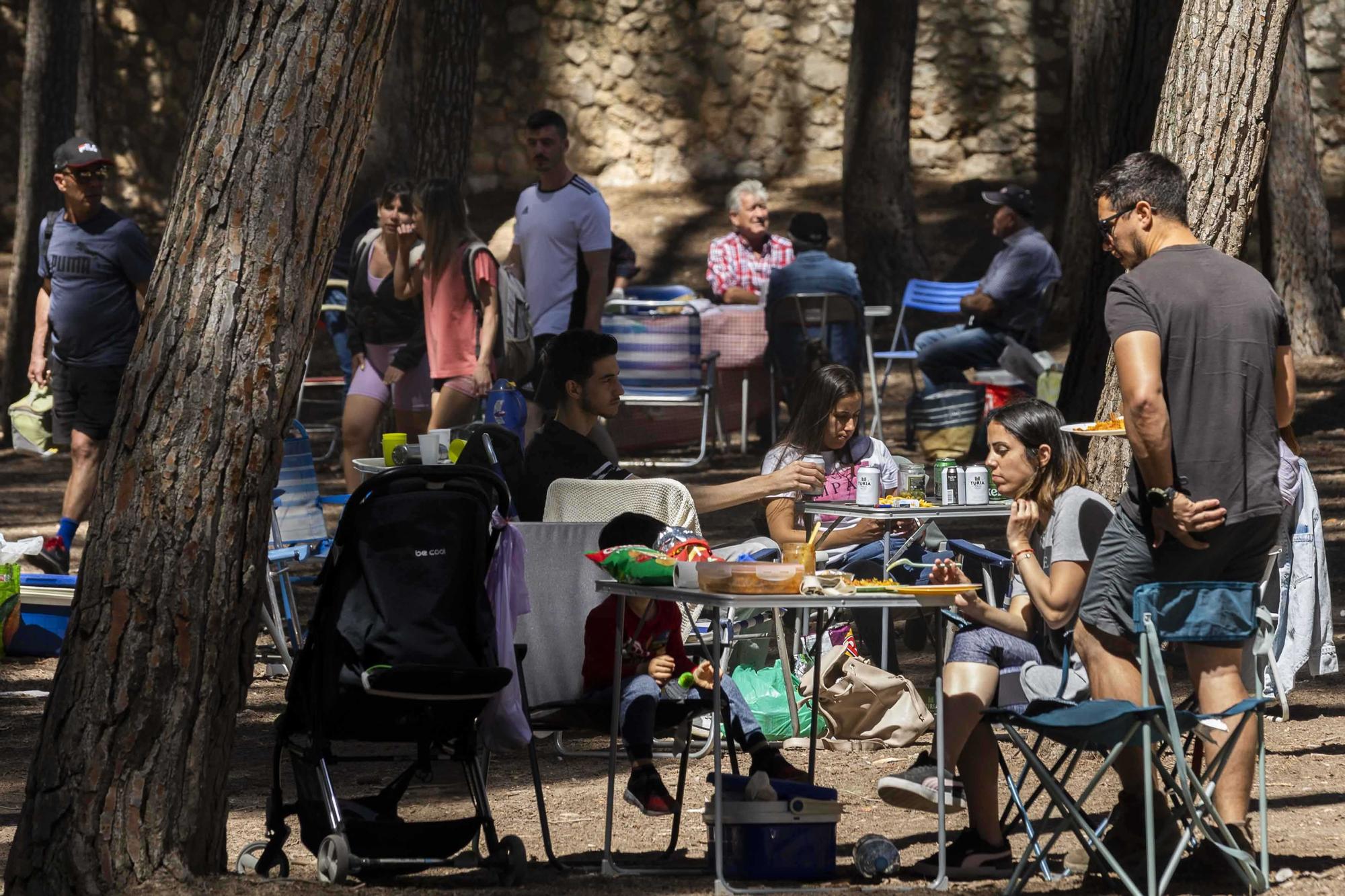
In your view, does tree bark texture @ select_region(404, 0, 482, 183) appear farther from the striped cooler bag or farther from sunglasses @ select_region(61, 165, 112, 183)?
the striped cooler bag

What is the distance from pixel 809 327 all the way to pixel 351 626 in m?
6.69

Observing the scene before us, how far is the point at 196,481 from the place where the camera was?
3.84m

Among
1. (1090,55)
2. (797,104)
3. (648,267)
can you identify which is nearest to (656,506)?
(1090,55)

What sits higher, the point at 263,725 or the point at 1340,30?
the point at 1340,30

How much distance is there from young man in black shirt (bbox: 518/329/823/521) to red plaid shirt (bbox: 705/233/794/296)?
19.5 feet

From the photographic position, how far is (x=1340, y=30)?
57.1ft

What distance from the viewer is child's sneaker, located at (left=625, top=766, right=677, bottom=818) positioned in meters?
4.46

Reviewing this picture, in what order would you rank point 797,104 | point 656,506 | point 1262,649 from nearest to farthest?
1. point 1262,649
2. point 656,506
3. point 797,104

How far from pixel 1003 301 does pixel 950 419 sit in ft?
2.41

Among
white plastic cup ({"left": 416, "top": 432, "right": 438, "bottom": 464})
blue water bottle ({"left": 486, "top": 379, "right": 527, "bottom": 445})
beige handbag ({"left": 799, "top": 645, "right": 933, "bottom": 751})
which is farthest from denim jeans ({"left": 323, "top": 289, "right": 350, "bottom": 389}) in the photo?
beige handbag ({"left": 799, "top": 645, "right": 933, "bottom": 751})

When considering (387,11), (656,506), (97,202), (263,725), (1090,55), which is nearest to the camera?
(387,11)

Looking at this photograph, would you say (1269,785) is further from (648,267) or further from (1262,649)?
(648,267)

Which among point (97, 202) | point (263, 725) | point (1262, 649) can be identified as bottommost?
point (263, 725)

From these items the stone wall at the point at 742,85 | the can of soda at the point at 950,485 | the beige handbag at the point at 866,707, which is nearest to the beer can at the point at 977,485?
the can of soda at the point at 950,485
